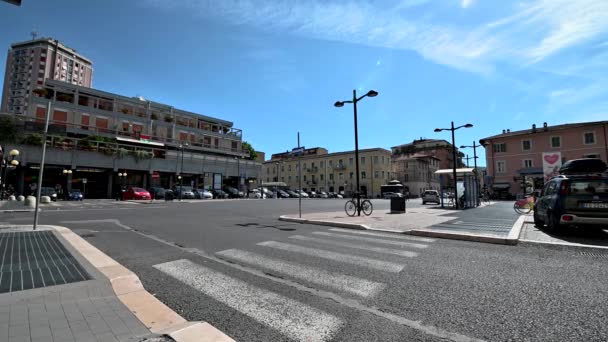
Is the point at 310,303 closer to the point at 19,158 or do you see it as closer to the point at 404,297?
the point at 404,297

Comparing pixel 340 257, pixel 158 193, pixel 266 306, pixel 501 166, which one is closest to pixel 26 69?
pixel 158 193

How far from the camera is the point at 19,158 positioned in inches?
1329

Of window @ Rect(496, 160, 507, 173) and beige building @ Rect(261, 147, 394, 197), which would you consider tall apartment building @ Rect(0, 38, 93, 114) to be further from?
window @ Rect(496, 160, 507, 173)

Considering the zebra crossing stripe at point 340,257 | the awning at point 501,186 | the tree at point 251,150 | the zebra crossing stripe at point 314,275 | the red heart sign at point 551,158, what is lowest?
the zebra crossing stripe at point 314,275

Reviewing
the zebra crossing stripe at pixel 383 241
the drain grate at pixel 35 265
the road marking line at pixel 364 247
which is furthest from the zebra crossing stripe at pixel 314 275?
the zebra crossing stripe at pixel 383 241

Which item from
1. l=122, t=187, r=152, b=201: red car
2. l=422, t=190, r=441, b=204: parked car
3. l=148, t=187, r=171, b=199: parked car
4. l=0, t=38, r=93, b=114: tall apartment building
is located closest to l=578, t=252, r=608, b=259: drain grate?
l=422, t=190, r=441, b=204: parked car

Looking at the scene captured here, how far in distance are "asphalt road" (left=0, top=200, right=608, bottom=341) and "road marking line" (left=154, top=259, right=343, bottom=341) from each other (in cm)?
1

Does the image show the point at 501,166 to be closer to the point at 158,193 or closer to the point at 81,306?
the point at 158,193

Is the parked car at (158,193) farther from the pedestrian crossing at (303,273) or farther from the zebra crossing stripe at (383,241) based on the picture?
the pedestrian crossing at (303,273)

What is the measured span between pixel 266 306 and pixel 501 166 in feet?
185

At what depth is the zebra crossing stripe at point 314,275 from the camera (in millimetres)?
4076

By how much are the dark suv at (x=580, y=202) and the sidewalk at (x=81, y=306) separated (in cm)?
933

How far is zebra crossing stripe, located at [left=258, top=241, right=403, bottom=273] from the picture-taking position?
16.9ft

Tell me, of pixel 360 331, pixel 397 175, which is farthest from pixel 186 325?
pixel 397 175
